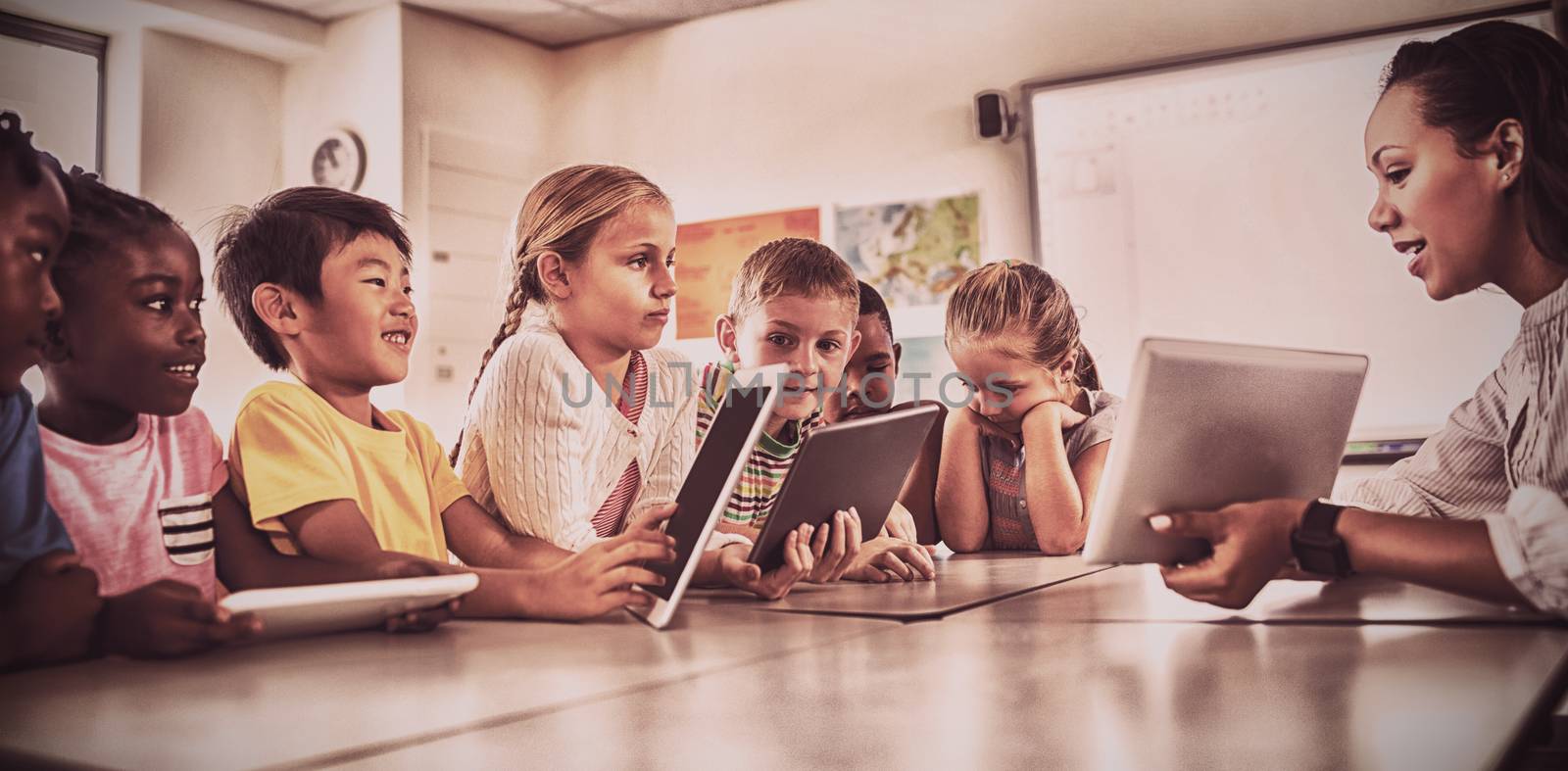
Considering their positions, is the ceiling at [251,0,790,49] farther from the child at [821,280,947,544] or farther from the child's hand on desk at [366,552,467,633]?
the child's hand on desk at [366,552,467,633]

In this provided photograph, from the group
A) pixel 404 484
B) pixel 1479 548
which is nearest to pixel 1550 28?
pixel 1479 548

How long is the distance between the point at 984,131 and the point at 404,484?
2487mm

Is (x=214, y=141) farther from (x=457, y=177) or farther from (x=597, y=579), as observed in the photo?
(x=597, y=579)

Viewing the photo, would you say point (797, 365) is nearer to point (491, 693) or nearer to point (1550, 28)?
point (491, 693)

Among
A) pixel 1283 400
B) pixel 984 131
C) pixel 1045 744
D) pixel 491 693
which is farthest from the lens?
pixel 984 131

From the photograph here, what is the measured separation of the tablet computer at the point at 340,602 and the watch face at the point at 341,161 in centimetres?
321

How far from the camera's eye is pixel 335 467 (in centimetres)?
110

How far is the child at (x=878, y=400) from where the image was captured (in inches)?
87.4

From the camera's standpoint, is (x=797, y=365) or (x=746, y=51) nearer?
(x=797, y=365)

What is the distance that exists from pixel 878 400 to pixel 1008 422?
40cm

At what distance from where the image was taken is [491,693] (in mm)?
676

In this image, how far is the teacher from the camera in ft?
3.03

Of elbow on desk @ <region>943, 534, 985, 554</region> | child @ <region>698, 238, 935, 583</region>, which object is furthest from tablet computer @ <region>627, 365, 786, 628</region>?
elbow on desk @ <region>943, 534, 985, 554</region>

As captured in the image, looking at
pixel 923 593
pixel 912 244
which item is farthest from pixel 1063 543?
pixel 912 244
